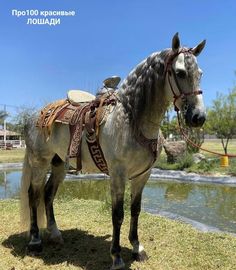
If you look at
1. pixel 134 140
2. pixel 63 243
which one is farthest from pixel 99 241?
pixel 134 140

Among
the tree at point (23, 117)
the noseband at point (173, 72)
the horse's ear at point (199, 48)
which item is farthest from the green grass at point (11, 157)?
the horse's ear at point (199, 48)

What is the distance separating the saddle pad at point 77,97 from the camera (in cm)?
440

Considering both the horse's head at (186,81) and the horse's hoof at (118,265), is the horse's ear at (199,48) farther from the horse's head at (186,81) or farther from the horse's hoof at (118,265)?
the horse's hoof at (118,265)

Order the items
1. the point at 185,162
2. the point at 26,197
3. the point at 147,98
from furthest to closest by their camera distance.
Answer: the point at 185,162 → the point at 26,197 → the point at 147,98

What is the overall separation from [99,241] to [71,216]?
4.79 ft

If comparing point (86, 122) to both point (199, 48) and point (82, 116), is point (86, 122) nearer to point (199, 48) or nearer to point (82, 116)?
point (82, 116)

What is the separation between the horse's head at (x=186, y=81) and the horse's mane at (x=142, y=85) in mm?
140

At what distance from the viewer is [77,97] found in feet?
14.6

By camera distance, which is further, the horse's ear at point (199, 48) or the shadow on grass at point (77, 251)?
the shadow on grass at point (77, 251)

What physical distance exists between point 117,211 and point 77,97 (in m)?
1.55

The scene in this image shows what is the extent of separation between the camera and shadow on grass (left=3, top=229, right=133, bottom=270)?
3.96 meters

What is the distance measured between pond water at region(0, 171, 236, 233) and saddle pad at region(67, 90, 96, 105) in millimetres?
2546

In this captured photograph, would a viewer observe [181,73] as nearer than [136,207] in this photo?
Yes

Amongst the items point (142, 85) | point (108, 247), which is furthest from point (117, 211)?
point (142, 85)
